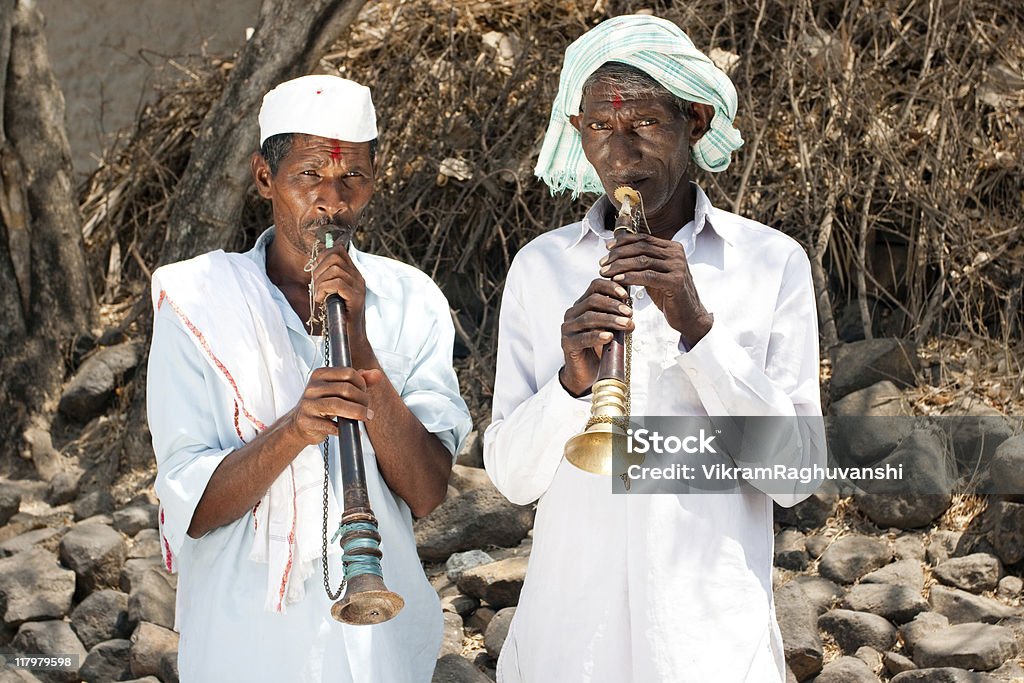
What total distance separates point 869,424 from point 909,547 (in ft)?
1.80

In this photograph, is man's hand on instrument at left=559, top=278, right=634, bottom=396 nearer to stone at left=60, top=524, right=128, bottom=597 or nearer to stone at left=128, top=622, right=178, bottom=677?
stone at left=128, top=622, right=178, bottom=677

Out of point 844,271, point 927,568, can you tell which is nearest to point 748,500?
point 927,568

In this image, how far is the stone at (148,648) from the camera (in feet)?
15.0

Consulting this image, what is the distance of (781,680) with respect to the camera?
271 cm

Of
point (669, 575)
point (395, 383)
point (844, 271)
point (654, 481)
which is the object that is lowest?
point (669, 575)

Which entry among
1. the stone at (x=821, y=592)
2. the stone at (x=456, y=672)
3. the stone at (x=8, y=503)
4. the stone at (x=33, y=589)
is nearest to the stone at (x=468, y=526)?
the stone at (x=456, y=672)

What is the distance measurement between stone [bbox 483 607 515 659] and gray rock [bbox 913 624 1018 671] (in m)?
1.17

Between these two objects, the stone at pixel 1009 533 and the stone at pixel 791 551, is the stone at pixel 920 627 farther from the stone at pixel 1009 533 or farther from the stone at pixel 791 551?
the stone at pixel 791 551

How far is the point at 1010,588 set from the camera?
15.1 ft

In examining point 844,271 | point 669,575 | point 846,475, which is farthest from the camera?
point 844,271

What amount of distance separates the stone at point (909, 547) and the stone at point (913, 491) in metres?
0.06

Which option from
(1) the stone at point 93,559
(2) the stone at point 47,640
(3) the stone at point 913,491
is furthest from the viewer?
(1) the stone at point 93,559

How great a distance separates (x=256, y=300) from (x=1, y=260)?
3487mm

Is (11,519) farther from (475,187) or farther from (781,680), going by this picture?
(781,680)
